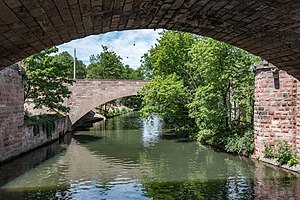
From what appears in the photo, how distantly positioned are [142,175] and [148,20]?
761 cm

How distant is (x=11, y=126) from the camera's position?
39.1ft

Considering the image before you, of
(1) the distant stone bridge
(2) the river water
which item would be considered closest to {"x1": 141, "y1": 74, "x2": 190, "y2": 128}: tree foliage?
(2) the river water

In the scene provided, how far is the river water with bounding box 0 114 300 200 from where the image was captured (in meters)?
8.05

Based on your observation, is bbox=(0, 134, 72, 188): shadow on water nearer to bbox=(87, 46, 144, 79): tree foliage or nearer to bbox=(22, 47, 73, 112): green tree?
bbox=(22, 47, 73, 112): green tree

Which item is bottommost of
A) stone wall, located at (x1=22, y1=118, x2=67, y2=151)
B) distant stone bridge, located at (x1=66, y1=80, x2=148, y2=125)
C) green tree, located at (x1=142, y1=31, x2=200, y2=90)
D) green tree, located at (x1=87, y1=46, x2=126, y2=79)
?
stone wall, located at (x1=22, y1=118, x2=67, y2=151)

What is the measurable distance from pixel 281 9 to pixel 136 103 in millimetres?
57241

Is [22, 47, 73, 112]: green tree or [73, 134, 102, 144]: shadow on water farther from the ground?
[22, 47, 73, 112]: green tree

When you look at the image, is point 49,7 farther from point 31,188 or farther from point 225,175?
point 225,175

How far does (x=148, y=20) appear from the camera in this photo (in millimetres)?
3324

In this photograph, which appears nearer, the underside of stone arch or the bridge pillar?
the underside of stone arch

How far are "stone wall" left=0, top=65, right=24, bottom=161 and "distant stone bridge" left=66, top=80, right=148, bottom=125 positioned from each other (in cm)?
978

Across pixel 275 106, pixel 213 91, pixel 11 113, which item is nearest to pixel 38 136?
pixel 11 113

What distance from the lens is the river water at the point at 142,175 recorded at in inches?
317

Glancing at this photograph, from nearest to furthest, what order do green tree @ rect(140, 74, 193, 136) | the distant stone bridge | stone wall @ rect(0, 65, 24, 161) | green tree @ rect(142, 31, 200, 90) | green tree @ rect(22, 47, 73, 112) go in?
1. stone wall @ rect(0, 65, 24, 161)
2. green tree @ rect(22, 47, 73, 112)
3. green tree @ rect(140, 74, 193, 136)
4. green tree @ rect(142, 31, 200, 90)
5. the distant stone bridge
